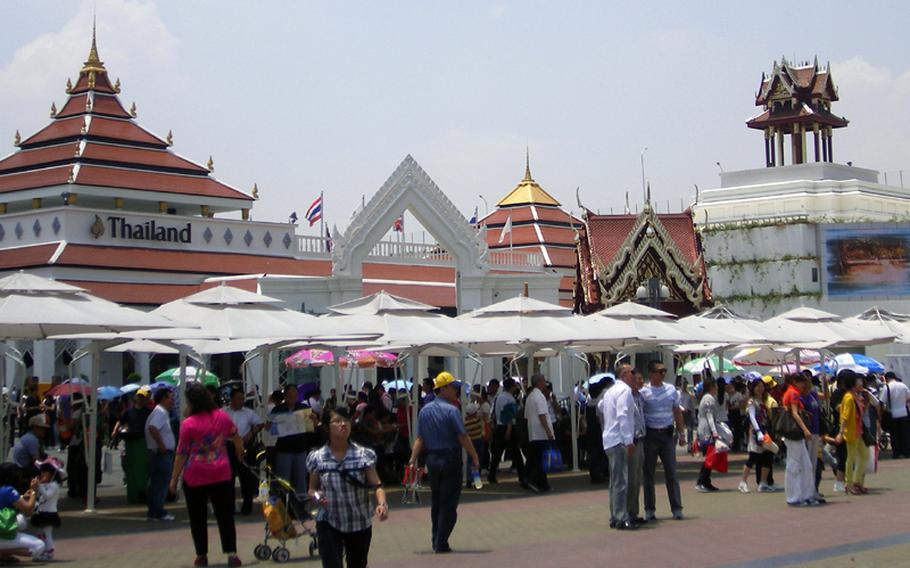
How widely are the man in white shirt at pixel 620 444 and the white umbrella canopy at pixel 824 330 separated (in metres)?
12.5

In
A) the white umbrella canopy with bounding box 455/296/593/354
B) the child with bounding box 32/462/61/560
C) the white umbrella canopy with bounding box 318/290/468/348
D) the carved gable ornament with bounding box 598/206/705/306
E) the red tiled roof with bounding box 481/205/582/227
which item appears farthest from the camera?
the red tiled roof with bounding box 481/205/582/227

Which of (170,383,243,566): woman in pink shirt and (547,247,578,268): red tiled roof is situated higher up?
(547,247,578,268): red tiled roof

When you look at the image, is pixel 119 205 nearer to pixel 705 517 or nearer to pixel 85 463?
pixel 85 463

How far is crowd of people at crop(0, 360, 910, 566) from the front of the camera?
1109 centimetres

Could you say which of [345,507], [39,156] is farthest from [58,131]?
[345,507]

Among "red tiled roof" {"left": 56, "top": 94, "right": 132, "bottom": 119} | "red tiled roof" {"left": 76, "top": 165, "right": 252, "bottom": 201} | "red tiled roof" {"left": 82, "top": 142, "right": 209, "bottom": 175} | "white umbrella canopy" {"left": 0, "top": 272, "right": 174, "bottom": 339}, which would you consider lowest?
"white umbrella canopy" {"left": 0, "top": 272, "right": 174, "bottom": 339}

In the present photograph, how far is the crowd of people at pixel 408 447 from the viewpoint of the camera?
36.4ft

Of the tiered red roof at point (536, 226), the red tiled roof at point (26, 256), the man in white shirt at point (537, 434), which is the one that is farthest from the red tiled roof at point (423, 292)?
the man in white shirt at point (537, 434)

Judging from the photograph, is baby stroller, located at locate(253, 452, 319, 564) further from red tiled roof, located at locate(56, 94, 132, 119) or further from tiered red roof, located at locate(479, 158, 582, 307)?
tiered red roof, located at locate(479, 158, 582, 307)

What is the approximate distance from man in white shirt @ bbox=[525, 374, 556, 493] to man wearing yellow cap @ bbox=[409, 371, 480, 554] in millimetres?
5174

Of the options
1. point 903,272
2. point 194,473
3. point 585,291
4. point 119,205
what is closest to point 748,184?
point 903,272

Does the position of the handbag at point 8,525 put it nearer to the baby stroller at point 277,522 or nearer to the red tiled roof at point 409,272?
the baby stroller at point 277,522

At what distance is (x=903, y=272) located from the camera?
55000 mm

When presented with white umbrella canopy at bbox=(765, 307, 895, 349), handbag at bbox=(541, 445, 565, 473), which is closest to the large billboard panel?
white umbrella canopy at bbox=(765, 307, 895, 349)
